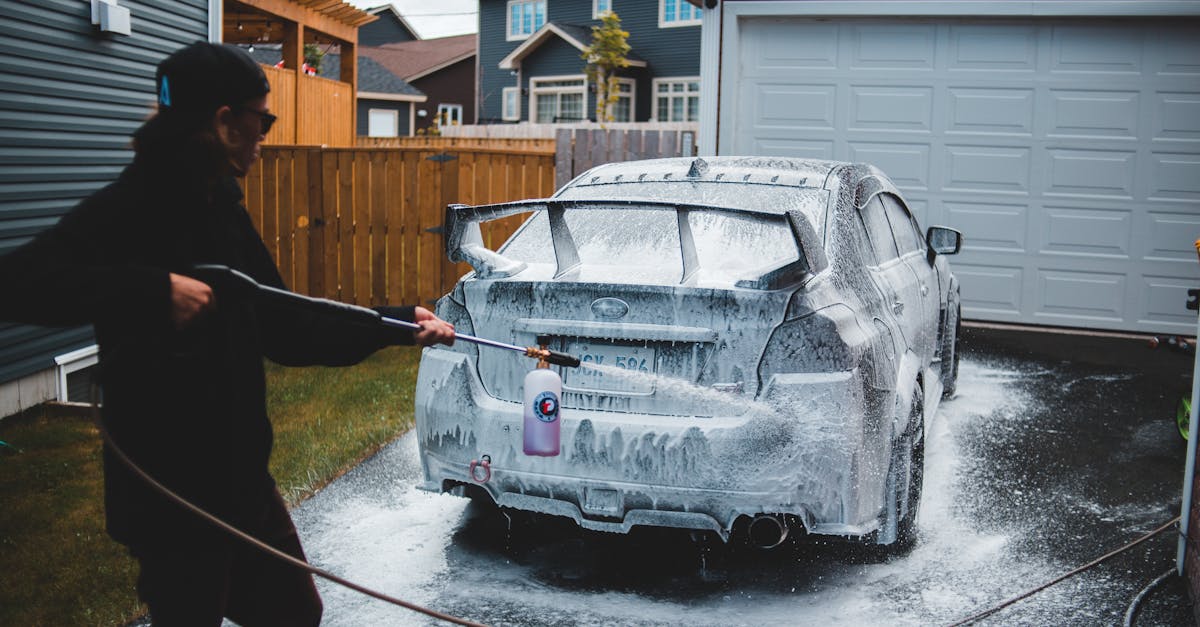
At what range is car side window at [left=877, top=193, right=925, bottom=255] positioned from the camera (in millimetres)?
6172

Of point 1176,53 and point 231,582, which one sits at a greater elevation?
point 1176,53

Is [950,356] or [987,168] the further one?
[987,168]

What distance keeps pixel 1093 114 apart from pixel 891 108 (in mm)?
1755

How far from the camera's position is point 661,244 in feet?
15.7

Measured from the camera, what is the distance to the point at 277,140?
680 inches

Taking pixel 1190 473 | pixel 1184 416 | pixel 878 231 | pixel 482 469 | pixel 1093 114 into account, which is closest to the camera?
pixel 482 469

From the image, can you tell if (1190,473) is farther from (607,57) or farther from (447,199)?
(607,57)

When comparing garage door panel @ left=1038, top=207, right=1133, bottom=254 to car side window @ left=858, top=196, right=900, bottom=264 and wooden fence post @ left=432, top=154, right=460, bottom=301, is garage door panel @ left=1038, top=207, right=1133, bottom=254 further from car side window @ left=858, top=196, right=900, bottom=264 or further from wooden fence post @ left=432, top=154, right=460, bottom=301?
wooden fence post @ left=432, top=154, right=460, bottom=301

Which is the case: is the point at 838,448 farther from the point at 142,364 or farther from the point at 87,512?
the point at 87,512

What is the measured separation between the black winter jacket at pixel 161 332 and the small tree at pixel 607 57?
29.7m

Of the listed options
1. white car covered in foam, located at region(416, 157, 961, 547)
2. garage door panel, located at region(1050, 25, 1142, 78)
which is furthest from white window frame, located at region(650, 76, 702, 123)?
white car covered in foam, located at region(416, 157, 961, 547)

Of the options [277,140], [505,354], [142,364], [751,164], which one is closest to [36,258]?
[142,364]

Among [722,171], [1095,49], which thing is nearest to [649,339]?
[722,171]

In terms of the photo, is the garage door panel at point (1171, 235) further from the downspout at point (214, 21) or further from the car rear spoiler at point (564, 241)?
the downspout at point (214, 21)
